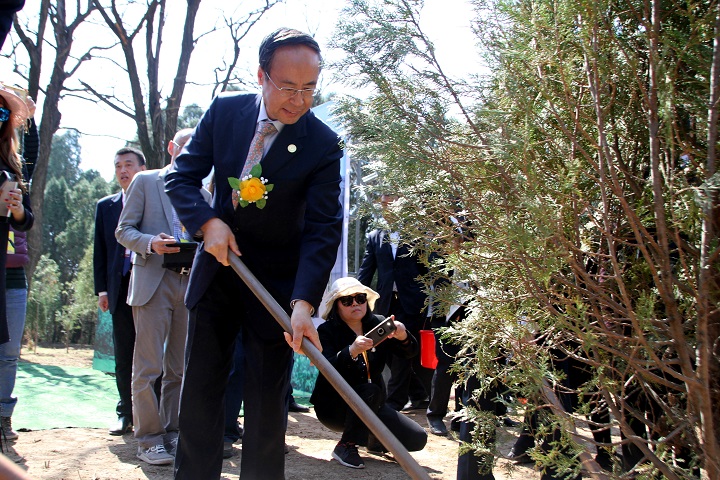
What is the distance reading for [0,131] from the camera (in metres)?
3.81

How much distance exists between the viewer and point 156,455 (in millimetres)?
4398

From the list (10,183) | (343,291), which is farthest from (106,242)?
(343,291)

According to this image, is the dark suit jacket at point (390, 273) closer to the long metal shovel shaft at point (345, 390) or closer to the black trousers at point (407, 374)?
the black trousers at point (407, 374)

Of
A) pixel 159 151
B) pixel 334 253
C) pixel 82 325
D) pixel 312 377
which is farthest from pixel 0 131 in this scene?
pixel 82 325

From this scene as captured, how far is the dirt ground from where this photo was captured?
411cm

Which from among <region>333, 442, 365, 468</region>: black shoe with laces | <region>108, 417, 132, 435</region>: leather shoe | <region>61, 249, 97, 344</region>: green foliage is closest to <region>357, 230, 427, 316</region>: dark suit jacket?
<region>333, 442, 365, 468</region>: black shoe with laces

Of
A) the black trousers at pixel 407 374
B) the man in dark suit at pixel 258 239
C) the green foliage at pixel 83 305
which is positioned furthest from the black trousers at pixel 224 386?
the green foliage at pixel 83 305

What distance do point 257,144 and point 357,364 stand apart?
2.26 metres

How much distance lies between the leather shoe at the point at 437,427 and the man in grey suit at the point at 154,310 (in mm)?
2371

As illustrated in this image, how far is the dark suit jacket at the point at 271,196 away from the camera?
2.91 meters

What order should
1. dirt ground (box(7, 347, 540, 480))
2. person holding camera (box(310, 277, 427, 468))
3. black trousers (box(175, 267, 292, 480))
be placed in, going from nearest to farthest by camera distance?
black trousers (box(175, 267, 292, 480))
dirt ground (box(7, 347, 540, 480))
person holding camera (box(310, 277, 427, 468))

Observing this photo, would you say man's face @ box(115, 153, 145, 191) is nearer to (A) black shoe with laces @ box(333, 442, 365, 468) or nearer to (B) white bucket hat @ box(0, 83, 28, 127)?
(B) white bucket hat @ box(0, 83, 28, 127)

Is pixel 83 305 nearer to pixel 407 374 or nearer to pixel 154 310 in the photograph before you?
pixel 407 374

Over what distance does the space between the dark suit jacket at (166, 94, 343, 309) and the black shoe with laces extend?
6.93 ft
